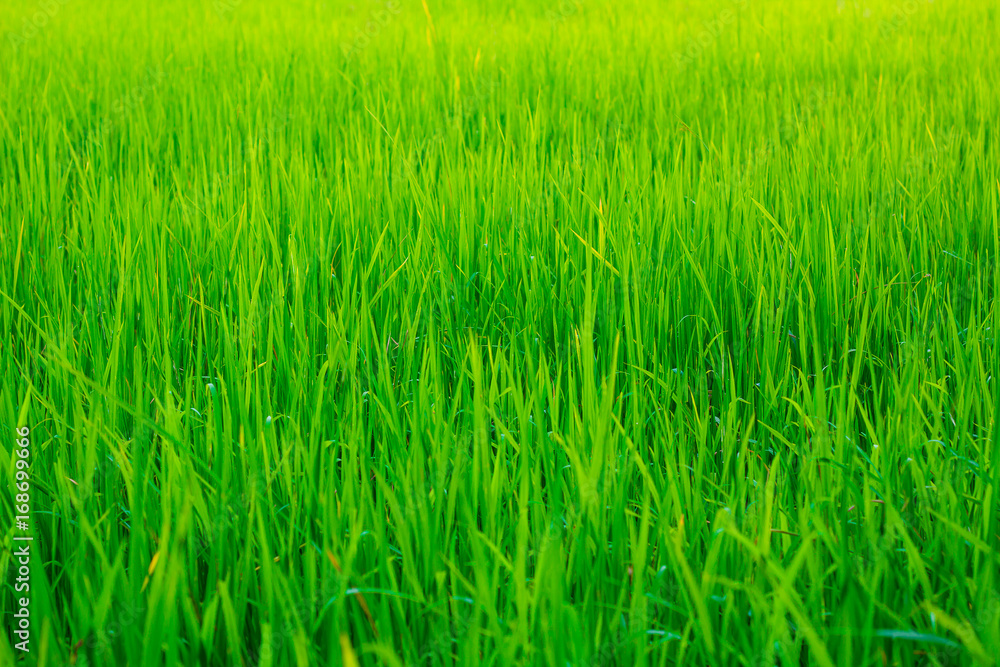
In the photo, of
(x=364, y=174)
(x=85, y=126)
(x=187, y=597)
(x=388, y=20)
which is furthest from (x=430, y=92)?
(x=187, y=597)

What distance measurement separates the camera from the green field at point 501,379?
2.26 ft

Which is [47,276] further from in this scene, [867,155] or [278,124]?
[867,155]

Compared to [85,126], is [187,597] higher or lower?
lower

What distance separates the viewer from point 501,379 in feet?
3.48

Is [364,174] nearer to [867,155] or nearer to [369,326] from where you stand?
[369,326]

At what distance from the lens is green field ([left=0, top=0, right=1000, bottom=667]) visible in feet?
2.26

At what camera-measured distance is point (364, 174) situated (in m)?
1.80

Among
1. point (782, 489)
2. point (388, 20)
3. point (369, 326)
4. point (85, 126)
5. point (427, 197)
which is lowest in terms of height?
point (782, 489)

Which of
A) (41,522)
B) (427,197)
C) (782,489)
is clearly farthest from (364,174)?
(782,489)

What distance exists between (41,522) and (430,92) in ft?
6.96

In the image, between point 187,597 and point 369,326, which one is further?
point 369,326

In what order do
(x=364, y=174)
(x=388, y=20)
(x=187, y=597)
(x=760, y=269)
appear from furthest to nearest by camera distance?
(x=388, y=20), (x=364, y=174), (x=760, y=269), (x=187, y=597)

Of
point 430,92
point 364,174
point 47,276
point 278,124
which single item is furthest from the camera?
point 430,92

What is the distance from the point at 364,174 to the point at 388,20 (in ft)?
9.66
